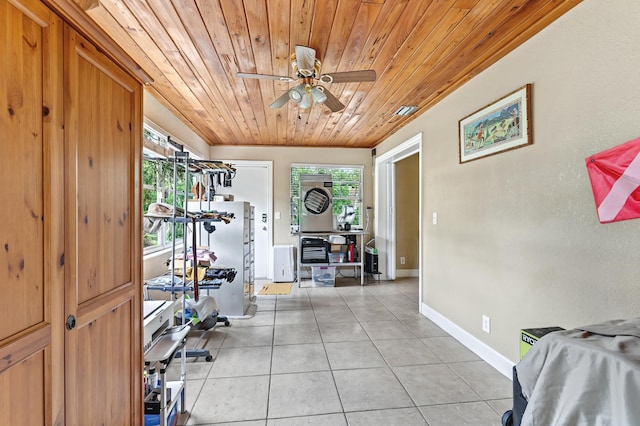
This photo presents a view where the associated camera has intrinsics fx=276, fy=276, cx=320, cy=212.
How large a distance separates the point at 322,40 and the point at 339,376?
243cm

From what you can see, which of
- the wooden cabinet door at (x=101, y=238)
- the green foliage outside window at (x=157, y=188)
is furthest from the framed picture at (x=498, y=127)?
the green foliage outside window at (x=157, y=188)

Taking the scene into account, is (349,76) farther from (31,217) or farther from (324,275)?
(324,275)

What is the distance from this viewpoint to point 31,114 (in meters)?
0.77

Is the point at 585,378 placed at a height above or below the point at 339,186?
below

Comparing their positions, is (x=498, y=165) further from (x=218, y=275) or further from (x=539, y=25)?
(x=218, y=275)

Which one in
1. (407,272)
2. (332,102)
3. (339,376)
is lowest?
(339,376)

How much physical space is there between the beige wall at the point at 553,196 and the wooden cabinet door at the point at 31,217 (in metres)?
2.31

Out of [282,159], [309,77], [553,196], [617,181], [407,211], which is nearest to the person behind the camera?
[617,181]

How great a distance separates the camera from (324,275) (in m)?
4.66

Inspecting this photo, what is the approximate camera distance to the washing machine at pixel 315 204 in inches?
191

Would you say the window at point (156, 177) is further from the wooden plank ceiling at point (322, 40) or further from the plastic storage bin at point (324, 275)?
the plastic storage bin at point (324, 275)

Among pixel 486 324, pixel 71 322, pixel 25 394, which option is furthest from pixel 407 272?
pixel 25 394

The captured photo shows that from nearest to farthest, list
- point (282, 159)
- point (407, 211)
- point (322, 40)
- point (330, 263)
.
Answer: point (322, 40), point (330, 263), point (282, 159), point (407, 211)

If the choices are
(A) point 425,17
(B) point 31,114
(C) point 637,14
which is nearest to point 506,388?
(C) point 637,14
